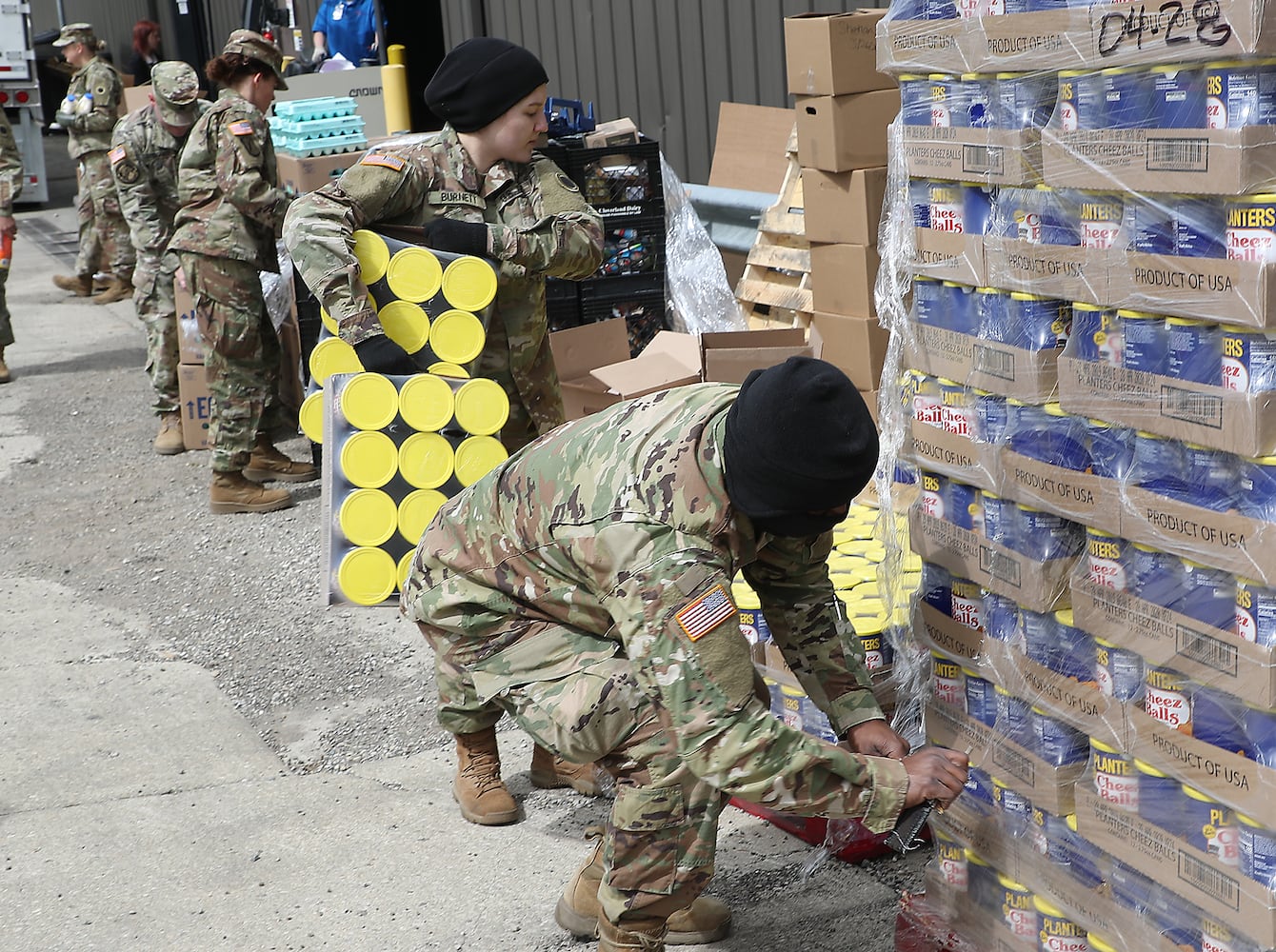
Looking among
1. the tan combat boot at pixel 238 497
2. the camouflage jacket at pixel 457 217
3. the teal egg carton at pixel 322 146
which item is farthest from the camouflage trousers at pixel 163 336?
the camouflage jacket at pixel 457 217

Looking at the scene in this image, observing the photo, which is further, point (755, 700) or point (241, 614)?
point (241, 614)

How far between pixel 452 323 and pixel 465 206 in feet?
1.30

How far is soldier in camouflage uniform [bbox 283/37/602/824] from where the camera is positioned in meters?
4.58

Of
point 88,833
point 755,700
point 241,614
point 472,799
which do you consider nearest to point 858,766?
point 755,700

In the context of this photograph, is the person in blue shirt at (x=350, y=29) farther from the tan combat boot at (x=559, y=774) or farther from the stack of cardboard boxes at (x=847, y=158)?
the tan combat boot at (x=559, y=774)

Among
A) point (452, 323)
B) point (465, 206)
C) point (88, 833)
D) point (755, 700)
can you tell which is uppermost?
point (465, 206)

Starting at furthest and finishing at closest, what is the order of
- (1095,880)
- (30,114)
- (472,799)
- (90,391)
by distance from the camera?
(30,114) → (90,391) → (472,799) → (1095,880)

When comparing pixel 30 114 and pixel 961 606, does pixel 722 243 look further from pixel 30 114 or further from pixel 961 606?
pixel 30 114

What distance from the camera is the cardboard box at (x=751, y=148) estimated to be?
26.8 feet

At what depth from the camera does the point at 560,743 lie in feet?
10.2

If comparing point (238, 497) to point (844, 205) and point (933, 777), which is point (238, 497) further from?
point (933, 777)

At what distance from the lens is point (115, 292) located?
13.5m

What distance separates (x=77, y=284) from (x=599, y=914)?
12056 millimetres

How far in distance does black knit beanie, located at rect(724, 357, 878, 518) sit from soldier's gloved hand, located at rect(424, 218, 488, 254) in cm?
236
